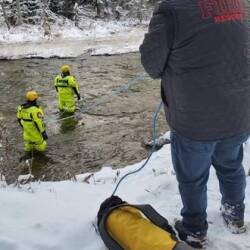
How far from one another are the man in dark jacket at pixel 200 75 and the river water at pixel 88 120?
4557 millimetres

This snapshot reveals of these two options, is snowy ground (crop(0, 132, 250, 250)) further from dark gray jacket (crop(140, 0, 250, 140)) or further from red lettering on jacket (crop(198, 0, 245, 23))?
red lettering on jacket (crop(198, 0, 245, 23))

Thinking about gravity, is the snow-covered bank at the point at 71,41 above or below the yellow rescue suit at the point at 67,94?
below

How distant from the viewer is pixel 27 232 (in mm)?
3537

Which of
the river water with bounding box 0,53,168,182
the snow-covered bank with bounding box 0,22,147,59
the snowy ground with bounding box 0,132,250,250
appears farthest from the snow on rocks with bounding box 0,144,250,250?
the snow-covered bank with bounding box 0,22,147,59

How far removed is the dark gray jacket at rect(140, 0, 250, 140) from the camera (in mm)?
2865

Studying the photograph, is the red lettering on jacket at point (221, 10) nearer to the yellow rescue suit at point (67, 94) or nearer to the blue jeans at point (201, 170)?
the blue jeans at point (201, 170)

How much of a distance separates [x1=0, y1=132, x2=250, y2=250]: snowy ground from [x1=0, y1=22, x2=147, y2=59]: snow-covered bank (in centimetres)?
1561

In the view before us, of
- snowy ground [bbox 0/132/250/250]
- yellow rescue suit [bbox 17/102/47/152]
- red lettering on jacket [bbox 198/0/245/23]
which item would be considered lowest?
yellow rescue suit [bbox 17/102/47/152]

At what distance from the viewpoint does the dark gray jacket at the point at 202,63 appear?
287cm

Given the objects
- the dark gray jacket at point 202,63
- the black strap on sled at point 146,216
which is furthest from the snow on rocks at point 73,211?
the dark gray jacket at point 202,63

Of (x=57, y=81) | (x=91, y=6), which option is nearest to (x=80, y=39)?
(x=91, y=6)

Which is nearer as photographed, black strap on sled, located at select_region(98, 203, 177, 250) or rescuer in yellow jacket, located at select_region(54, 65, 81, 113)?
black strap on sled, located at select_region(98, 203, 177, 250)

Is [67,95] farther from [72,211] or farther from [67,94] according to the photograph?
[72,211]

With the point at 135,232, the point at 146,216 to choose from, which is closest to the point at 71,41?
the point at 146,216
